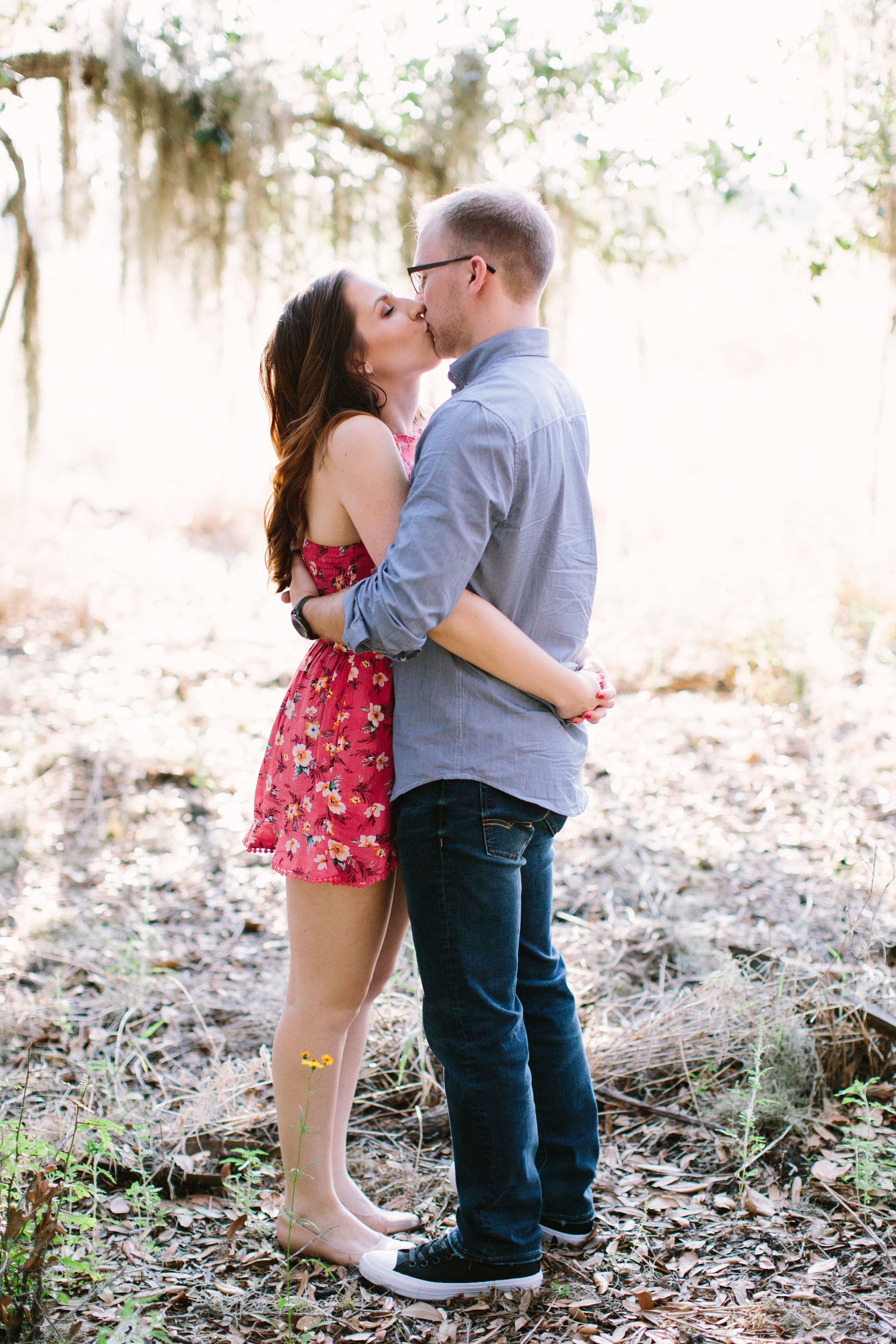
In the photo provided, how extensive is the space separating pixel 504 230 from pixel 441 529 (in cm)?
52

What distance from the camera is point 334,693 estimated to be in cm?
169

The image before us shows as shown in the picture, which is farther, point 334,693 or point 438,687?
point 334,693

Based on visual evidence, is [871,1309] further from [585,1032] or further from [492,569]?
[492,569]

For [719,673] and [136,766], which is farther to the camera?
[719,673]

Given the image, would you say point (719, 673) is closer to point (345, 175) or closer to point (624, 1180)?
point (345, 175)

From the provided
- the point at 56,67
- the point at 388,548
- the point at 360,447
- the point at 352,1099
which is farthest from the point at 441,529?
the point at 56,67

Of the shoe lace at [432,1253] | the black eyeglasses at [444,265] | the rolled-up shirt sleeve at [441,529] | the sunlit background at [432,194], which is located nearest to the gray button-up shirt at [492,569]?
the rolled-up shirt sleeve at [441,529]

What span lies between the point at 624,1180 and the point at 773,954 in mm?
711

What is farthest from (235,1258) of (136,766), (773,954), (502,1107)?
(136,766)

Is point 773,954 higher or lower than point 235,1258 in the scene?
higher

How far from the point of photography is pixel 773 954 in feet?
8.29

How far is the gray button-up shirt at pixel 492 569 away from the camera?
1.45 metres

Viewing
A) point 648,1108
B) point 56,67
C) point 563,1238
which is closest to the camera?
point 563,1238

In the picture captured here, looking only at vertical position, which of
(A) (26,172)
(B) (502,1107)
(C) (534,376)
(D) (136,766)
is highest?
(A) (26,172)
